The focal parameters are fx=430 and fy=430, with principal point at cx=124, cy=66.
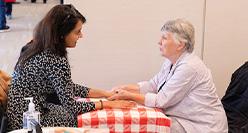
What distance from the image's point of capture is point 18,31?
793cm

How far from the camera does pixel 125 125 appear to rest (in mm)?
2447

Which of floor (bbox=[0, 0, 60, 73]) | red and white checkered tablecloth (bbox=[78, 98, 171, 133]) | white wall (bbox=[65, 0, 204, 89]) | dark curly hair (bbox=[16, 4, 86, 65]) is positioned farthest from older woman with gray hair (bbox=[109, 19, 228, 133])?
floor (bbox=[0, 0, 60, 73])

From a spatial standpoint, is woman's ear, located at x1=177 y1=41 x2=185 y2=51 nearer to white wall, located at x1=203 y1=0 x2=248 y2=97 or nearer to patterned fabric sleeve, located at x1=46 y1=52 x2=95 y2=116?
patterned fabric sleeve, located at x1=46 y1=52 x2=95 y2=116

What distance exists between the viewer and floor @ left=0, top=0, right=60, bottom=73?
19.4ft

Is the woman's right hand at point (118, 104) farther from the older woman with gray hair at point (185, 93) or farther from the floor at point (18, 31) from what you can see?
the floor at point (18, 31)

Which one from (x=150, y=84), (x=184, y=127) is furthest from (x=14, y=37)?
(x=184, y=127)

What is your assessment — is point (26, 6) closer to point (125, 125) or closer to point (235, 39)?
point (235, 39)

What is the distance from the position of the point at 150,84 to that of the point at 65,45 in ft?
2.73

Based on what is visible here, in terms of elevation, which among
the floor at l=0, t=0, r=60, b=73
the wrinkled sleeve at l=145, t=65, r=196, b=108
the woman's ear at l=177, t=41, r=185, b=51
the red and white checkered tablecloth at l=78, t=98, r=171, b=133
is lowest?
the floor at l=0, t=0, r=60, b=73

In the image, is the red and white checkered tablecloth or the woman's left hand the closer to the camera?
the red and white checkered tablecloth

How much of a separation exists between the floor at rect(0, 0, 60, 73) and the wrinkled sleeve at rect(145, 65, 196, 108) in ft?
6.06

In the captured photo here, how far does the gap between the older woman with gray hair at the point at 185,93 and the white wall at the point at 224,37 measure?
120cm

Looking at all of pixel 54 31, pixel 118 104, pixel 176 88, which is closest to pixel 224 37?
pixel 176 88

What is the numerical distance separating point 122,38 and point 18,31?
4.61m
